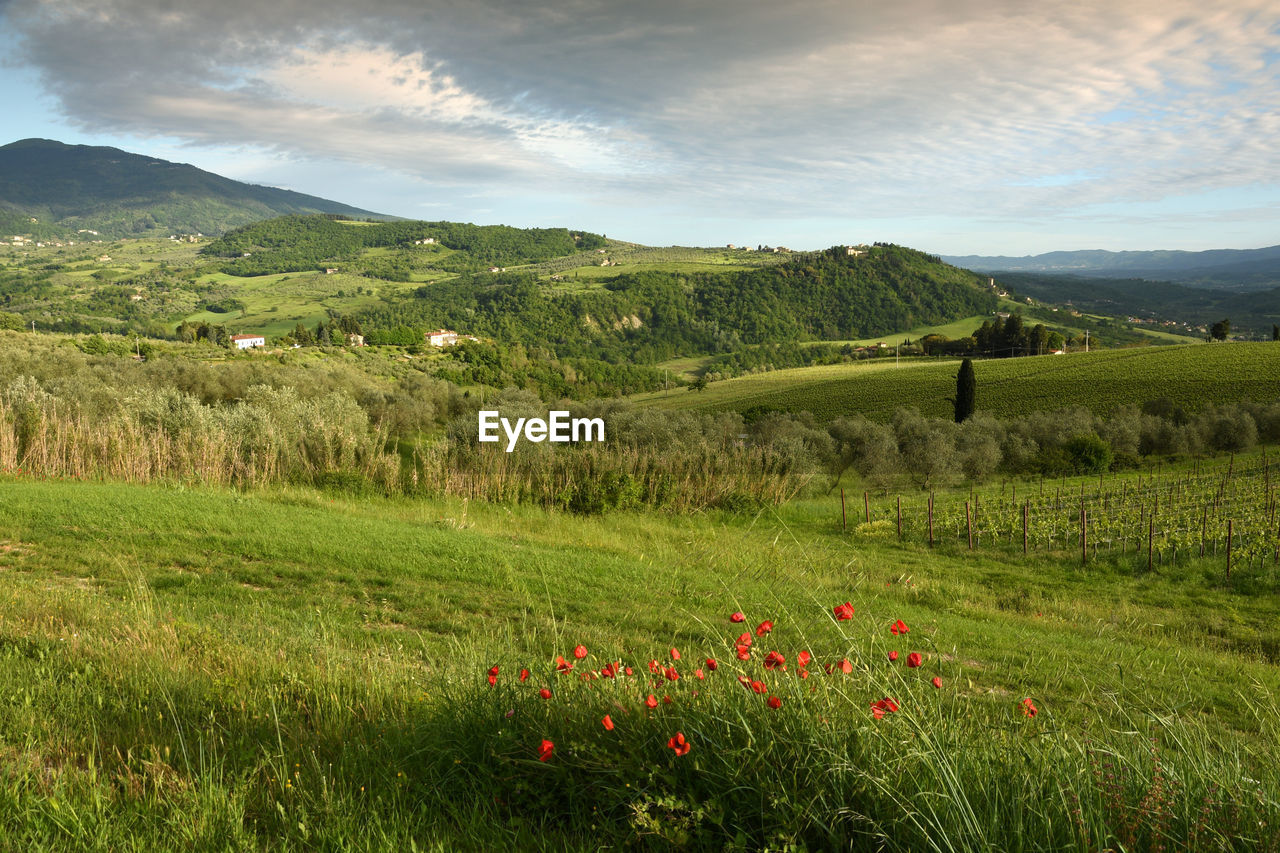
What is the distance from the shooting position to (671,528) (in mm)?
15312

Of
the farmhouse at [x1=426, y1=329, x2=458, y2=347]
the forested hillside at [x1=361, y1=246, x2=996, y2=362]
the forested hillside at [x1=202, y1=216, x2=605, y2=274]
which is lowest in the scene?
the farmhouse at [x1=426, y1=329, x2=458, y2=347]

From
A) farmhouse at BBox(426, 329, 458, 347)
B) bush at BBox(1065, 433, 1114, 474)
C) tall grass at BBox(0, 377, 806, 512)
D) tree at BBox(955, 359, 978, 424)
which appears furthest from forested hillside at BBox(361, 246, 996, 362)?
tall grass at BBox(0, 377, 806, 512)

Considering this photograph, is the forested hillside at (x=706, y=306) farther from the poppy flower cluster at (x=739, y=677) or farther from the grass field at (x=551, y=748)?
the poppy flower cluster at (x=739, y=677)

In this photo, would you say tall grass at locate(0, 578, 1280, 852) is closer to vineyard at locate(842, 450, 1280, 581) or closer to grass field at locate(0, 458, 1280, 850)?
grass field at locate(0, 458, 1280, 850)

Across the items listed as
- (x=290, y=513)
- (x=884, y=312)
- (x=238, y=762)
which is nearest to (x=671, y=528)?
(x=290, y=513)

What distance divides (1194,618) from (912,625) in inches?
255

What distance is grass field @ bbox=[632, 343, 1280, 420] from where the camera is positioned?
1866 inches

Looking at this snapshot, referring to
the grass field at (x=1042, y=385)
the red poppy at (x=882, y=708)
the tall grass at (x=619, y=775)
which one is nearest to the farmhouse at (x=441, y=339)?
the grass field at (x=1042, y=385)

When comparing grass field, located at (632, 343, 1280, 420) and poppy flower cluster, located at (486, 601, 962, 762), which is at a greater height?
poppy flower cluster, located at (486, 601, 962, 762)

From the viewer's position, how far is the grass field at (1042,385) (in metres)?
47.4

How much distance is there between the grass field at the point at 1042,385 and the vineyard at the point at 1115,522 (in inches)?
949

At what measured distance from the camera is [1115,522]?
18.5 meters

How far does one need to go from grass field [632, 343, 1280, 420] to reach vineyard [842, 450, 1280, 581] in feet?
79.0

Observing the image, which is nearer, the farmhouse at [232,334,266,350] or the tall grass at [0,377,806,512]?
the tall grass at [0,377,806,512]
